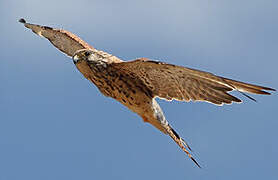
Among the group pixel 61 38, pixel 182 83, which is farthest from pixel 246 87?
pixel 61 38

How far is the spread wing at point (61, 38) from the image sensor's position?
381 inches

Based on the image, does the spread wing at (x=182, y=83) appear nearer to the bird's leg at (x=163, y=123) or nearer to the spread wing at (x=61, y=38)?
the bird's leg at (x=163, y=123)

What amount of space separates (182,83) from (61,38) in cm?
314

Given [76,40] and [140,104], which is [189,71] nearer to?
[140,104]

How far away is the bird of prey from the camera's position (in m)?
7.48

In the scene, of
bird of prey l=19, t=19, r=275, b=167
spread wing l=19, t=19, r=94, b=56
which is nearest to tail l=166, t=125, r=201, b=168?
bird of prey l=19, t=19, r=275, b=167

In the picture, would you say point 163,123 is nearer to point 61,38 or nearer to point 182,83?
point 182,83

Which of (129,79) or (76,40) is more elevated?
(76,40)

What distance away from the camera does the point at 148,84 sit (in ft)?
26.9

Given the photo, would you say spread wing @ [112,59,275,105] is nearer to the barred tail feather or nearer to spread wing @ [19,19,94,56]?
the barred tail feather

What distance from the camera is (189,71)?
719 cm

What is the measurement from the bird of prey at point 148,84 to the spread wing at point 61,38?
1209mm

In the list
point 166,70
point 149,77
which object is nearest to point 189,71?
point 166,70

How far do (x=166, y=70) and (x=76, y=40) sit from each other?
2.63m
